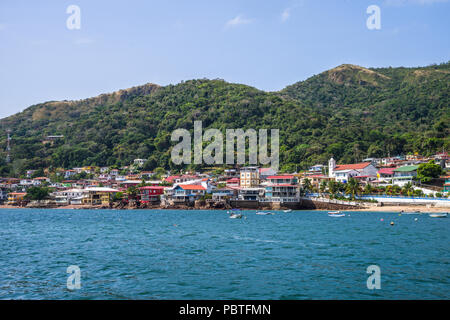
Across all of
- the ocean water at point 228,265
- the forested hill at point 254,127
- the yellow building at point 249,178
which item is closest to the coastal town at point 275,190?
the yellow building at point 249,178

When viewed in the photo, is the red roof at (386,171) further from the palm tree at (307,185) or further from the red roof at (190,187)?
the red roof at (190,187)

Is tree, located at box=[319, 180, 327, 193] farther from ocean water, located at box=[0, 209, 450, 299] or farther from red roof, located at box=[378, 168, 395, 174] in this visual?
ocean water, located at box=[0, 209, 450, 299]

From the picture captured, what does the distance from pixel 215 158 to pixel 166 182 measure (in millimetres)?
24557

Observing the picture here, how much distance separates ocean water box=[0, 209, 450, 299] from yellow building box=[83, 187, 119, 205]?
5873 centimetres

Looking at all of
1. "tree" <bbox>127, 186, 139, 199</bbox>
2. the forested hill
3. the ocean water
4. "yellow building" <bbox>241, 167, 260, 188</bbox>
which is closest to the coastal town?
"yellow building" <bbox>241, 167, 260, 188</bbox>

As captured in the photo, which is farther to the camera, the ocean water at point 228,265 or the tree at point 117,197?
the tree at point 117,197

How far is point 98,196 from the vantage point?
320ft

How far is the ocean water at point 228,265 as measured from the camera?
1719cm

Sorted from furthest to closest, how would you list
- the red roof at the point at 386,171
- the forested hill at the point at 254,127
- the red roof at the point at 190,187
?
the forested hill at the point at 254,127
the red roof at the point at 190,187
the red roof at the point at 386,171

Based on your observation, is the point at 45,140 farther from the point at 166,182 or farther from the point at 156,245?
the point at 156,245

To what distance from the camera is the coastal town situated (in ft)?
237

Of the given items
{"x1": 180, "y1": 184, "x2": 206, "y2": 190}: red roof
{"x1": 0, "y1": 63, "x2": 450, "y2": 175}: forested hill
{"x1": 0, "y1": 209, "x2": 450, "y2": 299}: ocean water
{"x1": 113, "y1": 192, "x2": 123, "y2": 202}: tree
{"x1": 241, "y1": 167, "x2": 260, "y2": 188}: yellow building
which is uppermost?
{"x1": 0, "y1": 63, "x2": 450, "y2": 175}: forested hill

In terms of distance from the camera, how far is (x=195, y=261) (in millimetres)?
24141
